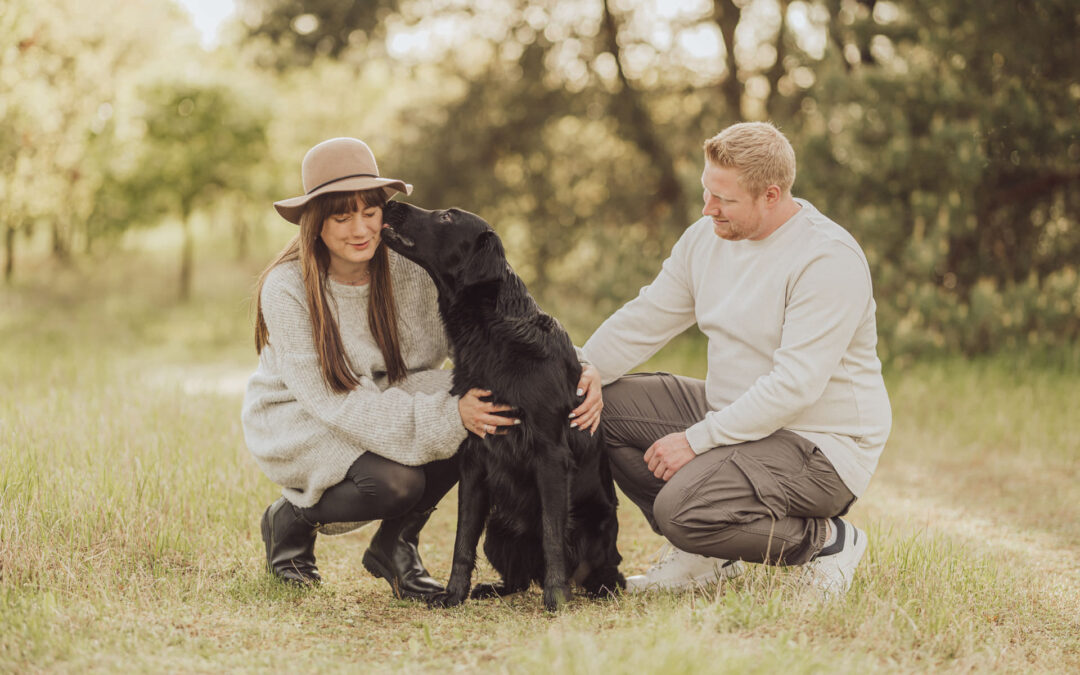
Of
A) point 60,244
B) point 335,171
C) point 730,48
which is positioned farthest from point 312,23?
point 60,244

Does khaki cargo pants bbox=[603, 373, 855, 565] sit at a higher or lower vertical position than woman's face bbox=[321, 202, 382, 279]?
lower

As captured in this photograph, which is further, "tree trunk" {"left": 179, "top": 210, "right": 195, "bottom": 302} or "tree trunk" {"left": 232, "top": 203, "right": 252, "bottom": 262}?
"tree trunk" {"left": 232, "top": 203, "right": 252, "bottom": 262}

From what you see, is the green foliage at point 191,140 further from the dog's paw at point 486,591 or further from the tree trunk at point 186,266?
the dog's paw at point 486,591

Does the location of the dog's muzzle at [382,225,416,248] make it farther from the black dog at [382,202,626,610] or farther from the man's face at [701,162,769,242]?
the man's face at [701,162,769,242]

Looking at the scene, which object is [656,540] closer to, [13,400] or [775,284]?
[775,284]

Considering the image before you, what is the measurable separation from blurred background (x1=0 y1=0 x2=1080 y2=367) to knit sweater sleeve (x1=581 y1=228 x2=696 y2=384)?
422 cm

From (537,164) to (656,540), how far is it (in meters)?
8.77

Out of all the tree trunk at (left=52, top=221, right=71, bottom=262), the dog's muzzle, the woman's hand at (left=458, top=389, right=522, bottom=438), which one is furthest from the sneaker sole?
the tree trunk at (left=52, top=221, right=71, bottom=262)

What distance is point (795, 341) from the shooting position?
286 cm

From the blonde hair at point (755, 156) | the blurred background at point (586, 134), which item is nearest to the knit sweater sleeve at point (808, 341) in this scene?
the blonde hair at point (755, 156)

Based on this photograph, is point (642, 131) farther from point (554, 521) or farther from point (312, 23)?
point (554, 521)

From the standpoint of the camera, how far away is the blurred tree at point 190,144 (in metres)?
14.9

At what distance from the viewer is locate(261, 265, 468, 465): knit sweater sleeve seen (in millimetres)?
2945

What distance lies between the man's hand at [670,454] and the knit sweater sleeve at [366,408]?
68cm
